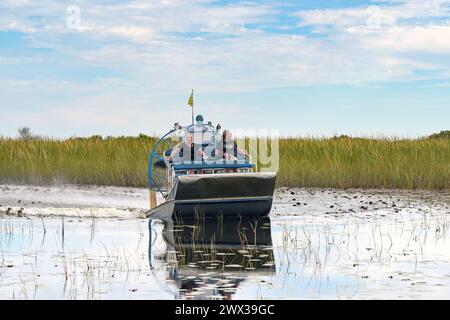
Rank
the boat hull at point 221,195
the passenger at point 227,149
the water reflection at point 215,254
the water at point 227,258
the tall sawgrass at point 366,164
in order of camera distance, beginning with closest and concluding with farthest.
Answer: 1. the water at point 227,258
2. the water reflection at point 215,254
3. the boat hull at point 221,195
4. the passenger at point 227,149
5. the tall sawgrass at point 366,164

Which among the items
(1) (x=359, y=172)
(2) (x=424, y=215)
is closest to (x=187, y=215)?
(2) (x=424, y=215)

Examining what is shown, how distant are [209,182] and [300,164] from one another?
434 inches

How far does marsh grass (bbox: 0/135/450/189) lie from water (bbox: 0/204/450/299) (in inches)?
332

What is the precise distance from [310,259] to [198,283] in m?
2.26

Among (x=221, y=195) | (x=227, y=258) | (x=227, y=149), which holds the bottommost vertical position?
(x=227, y=258)

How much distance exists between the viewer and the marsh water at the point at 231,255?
899 cm

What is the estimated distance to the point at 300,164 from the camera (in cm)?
2616

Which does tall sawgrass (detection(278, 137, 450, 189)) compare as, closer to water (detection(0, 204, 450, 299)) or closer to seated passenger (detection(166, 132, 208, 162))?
water (detection(0, 204, 450, 299))

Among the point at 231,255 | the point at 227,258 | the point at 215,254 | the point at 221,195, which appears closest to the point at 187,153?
the point at 221,195

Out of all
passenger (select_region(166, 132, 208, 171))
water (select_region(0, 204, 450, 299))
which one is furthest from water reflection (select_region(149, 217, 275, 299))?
passenger (select_region(166, 132, 208, 171))

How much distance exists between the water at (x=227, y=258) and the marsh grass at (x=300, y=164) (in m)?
8.43

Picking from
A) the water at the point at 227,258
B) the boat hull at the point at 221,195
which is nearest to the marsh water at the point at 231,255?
the water at the point at 227,258

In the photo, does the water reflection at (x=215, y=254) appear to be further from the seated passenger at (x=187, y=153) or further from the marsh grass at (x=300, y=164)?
the marsh grass at (x=300, y=164)

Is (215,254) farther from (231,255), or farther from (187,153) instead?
(187,153)
